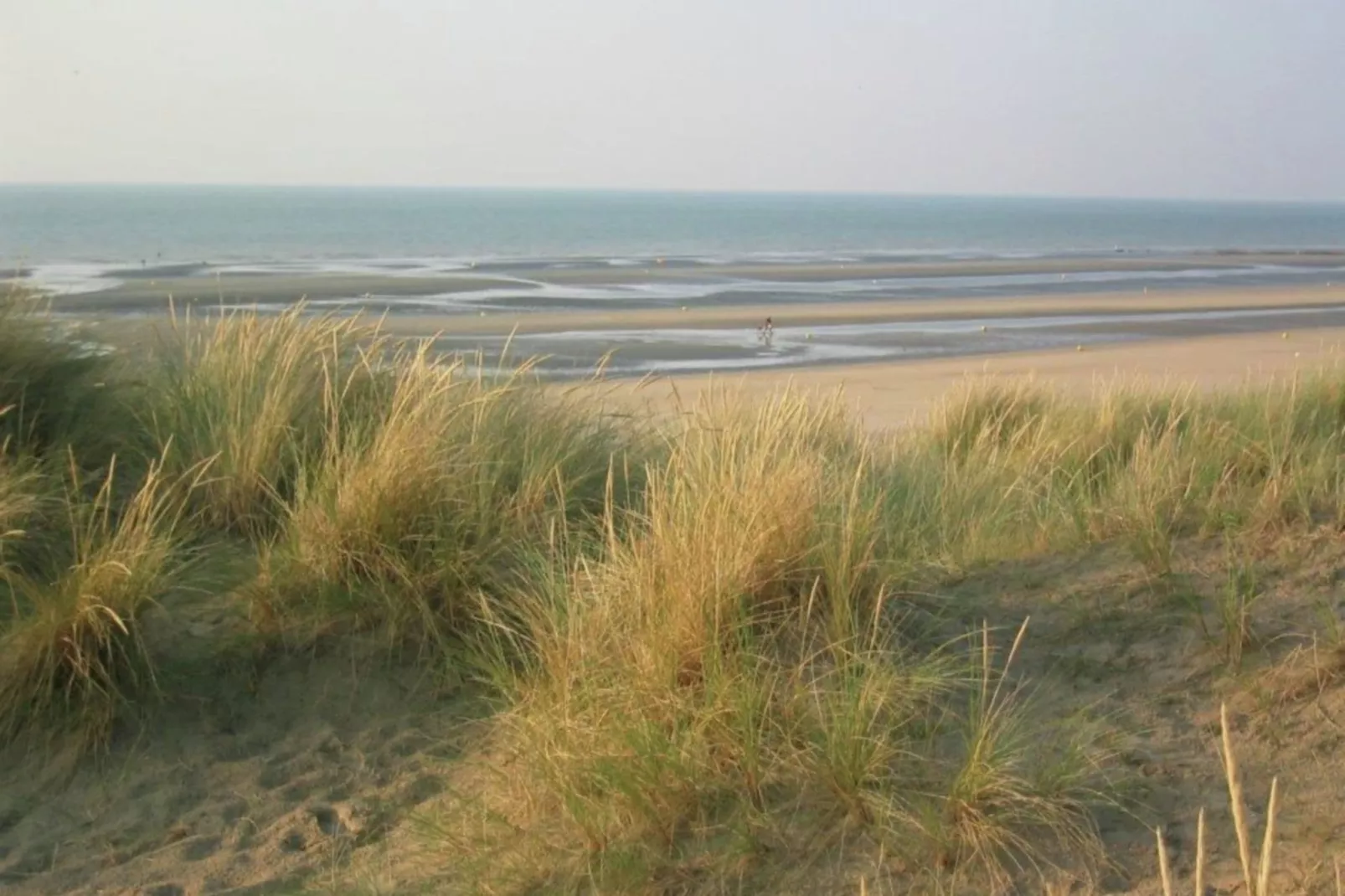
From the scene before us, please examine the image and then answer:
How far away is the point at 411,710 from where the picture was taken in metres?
4.78

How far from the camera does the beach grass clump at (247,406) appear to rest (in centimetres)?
577

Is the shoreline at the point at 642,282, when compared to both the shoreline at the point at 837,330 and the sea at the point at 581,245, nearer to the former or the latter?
the sea at the point at 581,245

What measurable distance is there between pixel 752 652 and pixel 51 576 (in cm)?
273

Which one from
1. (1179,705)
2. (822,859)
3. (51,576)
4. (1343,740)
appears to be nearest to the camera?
(822,859)

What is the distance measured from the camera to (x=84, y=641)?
4.58 metres

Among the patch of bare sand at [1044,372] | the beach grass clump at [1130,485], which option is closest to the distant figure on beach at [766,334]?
the patch of bare sand at [1044,372]

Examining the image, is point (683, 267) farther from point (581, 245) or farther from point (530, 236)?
point (530, 236)

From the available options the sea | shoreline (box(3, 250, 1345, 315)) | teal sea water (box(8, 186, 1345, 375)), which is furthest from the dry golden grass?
shoreline (box(3, 250, 1345, 315))

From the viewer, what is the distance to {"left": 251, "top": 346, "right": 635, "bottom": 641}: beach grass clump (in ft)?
16.4

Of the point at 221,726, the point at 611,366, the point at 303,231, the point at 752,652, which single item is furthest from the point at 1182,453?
the point at 303,231

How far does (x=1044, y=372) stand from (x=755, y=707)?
1759cm

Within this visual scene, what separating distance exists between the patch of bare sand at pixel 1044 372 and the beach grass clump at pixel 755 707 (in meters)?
9.45

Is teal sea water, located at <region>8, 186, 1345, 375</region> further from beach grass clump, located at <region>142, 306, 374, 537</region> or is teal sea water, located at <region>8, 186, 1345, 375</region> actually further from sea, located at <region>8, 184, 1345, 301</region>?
beach grass clump, located at <region>142, 306, 374, 537</region>

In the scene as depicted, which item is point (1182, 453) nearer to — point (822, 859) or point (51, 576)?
point (822, 859)
